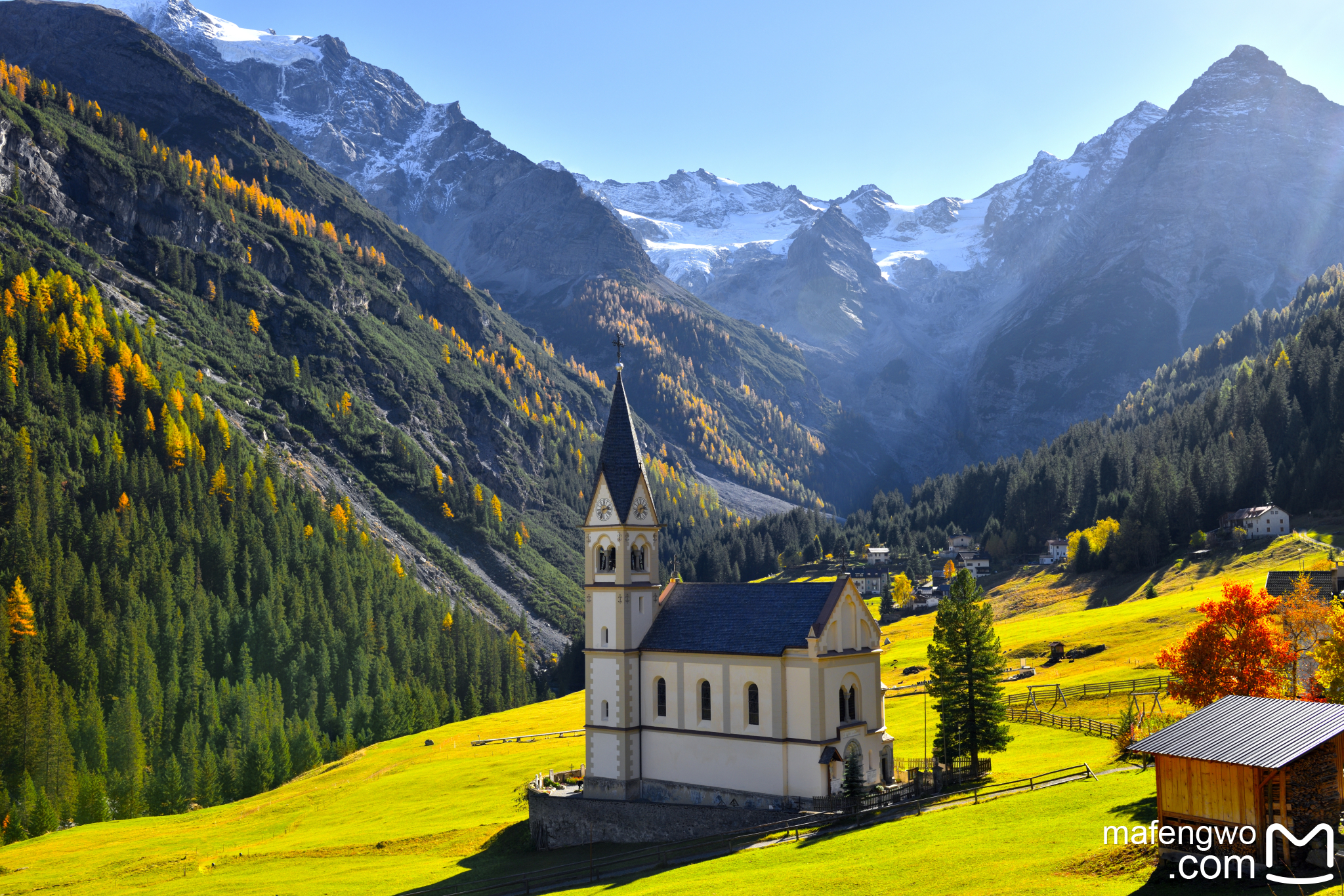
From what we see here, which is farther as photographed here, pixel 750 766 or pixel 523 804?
pixel 523 804

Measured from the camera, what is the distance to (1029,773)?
60.0 m

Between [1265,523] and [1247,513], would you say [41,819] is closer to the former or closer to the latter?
[1265,523]

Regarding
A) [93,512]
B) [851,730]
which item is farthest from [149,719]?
[851,730]

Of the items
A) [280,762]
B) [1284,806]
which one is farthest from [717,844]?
[280,762]

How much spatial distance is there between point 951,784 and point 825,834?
36.4ft

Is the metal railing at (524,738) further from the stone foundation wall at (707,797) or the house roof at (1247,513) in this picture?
the house roof at (1247,513)

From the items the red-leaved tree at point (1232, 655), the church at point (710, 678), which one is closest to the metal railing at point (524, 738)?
the church at point (710, 678)

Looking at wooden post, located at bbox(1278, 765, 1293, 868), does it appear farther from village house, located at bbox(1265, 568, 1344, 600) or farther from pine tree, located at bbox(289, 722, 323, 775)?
pine tree, located at bbox(289, 722, 323, 775)

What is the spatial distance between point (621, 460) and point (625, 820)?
80.2ft

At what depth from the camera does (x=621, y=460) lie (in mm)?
74375

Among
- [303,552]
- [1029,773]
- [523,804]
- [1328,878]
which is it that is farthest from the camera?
[303,552]

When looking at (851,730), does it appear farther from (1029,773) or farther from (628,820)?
(628,820)

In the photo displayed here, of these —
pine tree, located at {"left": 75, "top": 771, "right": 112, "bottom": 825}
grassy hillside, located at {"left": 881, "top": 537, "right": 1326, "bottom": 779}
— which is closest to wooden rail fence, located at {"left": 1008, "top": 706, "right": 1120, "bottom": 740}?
grassy hillside, located at {"left": 881, "top": 537, "right": 1326, "bottom": 779}
